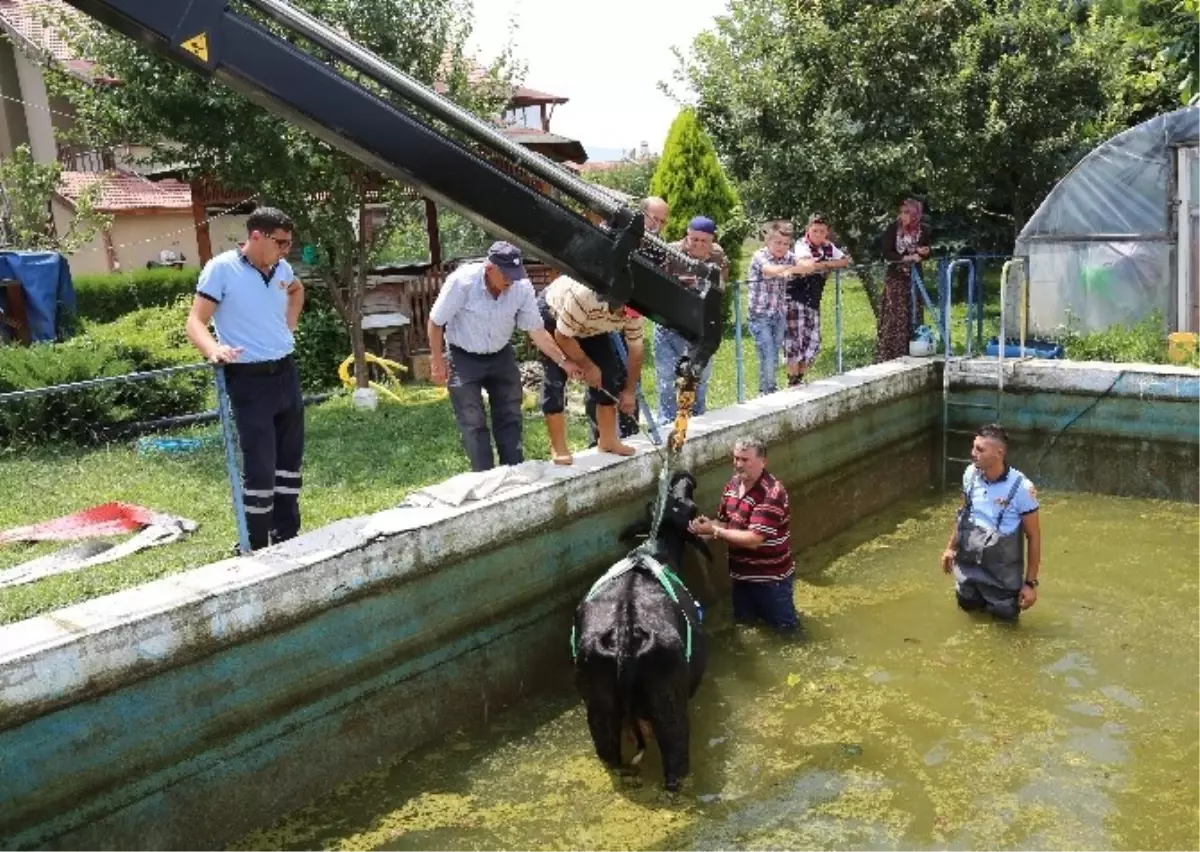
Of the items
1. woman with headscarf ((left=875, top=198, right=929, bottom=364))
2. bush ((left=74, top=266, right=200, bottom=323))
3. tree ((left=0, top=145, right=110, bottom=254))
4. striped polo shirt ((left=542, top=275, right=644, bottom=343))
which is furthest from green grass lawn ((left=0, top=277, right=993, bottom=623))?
bush ((left=74, top=266, right=200, bottom=323))

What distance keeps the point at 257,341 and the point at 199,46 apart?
6.40 ft

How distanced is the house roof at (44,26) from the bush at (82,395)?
114 inches

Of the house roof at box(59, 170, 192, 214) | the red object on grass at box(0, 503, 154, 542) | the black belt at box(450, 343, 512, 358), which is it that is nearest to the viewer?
the black belt at box(450, 343, 512, 358)

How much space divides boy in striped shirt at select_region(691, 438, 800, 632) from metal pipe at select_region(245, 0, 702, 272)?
5.93 feet

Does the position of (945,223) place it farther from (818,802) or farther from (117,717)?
(117,717)

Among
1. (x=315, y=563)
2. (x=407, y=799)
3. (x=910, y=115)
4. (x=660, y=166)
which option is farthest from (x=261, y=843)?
(x=660, y=166)

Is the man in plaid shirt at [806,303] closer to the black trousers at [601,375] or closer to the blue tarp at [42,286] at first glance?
the black trousers at [601,375]

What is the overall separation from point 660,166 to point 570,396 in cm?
596

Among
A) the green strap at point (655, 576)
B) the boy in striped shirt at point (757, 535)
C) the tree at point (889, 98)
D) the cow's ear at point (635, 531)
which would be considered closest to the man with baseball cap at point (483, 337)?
the cow's ear at point (635, 531)

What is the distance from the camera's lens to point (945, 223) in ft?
62.7

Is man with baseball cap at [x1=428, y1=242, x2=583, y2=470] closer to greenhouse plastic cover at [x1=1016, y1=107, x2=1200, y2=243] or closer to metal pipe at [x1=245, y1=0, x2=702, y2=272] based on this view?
metal pipe at [x1=245, y1=0, x2=702, y2=272]

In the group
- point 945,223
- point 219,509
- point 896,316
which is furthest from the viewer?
point 945,223

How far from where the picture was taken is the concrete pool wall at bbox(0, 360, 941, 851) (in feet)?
13.2

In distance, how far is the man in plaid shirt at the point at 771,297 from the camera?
9.06 metres
